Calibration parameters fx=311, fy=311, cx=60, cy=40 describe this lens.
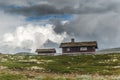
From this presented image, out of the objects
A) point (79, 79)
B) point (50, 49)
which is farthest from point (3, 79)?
point (50, 49)

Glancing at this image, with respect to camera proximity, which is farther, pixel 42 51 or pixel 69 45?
pixel 42 51

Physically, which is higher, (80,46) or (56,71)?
(80,46)

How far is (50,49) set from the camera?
176 m

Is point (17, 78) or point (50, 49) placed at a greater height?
point (50, 49)

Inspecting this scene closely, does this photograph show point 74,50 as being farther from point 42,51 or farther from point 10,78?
point 10,78

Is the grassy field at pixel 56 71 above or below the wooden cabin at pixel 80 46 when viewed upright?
below

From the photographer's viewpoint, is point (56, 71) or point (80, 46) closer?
point (56, 71)

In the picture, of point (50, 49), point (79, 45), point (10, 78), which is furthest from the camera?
point (50, 49)

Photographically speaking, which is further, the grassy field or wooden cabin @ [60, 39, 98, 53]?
wooden cabin @ [60, 39, 98, 53]

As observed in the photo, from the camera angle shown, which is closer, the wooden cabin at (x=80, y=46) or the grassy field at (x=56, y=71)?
the grassy field at (x=56, y=71)

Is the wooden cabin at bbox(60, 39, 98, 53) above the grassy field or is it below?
above

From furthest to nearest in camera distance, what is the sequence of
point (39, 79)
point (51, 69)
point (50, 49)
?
point (50, 49) < point (51, 69) < point (39, 79)

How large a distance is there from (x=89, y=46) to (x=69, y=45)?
32.4 ft

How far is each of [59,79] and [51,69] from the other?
34017mm
